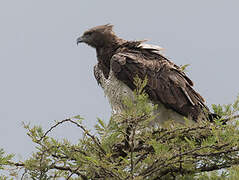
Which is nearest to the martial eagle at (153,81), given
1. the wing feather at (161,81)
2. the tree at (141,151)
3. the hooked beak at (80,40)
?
the wing feather at (161,81)

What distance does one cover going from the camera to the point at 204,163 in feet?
15.9

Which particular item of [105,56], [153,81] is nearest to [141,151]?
[153,81]

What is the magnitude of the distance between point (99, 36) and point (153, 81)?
1.84 m

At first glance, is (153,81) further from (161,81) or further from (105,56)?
(105,56)

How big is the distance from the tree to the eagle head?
150 inches

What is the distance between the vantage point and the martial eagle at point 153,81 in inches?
291

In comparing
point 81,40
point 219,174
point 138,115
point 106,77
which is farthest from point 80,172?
point 81,40

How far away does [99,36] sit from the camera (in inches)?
343

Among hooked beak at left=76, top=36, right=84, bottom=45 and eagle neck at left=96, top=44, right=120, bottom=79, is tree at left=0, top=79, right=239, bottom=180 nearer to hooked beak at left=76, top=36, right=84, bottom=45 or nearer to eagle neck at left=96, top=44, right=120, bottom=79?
eagle neck at left=96, top=44, right=120, bottom=79

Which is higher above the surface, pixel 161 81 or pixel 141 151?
pixel 161 81

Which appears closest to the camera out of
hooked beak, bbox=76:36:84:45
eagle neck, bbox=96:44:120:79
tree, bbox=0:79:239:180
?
tree, bbox=0:79:239:180

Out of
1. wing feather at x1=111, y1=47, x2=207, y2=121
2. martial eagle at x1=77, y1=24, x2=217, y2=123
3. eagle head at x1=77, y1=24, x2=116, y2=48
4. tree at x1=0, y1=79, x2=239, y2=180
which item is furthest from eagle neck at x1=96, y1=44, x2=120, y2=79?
tree at x1=0, y1=79, x2=239, y2=180

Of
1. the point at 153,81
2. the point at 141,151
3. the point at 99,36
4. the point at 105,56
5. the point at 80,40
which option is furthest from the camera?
the point at 80,40

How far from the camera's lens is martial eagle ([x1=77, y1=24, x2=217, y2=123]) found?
7398mm
